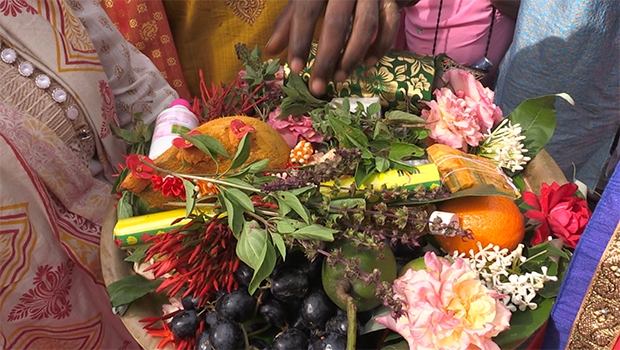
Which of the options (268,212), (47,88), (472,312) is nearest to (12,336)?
(47,88)

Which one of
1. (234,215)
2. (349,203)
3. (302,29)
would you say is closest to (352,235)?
(349,203)

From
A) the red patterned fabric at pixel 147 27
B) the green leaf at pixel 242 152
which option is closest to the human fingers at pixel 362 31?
the green leaf at pixel 242 152

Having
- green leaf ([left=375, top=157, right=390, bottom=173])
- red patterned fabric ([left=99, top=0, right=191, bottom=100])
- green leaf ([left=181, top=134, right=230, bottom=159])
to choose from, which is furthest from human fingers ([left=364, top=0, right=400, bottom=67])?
red patterned fabric ([left=99, top=0, right=191, bottom=100])

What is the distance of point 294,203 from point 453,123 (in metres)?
0.36

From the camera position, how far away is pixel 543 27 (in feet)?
3.06

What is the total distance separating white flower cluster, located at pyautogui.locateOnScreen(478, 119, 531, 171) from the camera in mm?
707

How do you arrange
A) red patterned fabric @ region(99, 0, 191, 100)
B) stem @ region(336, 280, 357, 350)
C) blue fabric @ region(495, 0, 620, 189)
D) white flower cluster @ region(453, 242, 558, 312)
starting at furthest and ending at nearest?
red patterned fabric @ region(99, 0, 191, 100) → blue fabric @ region(495, 0, 620, 189) → white flower cluster @ region(453, 242, 558, 312) → stem @ region(336, 280, 357, 350)

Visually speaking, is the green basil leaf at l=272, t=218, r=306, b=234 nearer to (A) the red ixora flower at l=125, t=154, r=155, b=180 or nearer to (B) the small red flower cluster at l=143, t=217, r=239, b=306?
(B) the small red flower cluster at l=143, t=217, r=239, b=306

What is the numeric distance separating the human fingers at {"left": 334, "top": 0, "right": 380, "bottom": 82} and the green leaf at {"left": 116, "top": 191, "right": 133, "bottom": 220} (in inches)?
16.8

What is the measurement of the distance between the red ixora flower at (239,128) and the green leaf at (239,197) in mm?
138

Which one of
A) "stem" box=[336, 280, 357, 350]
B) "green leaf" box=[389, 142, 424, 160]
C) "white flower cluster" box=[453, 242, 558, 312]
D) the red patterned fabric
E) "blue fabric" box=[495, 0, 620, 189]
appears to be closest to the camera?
"stem" box=[336, 280, 357, 350]

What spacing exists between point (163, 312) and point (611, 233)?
0.63m

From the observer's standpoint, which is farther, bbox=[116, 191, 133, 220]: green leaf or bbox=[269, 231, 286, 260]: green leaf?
bbox=[116, 191, 133, 220]: green leaf

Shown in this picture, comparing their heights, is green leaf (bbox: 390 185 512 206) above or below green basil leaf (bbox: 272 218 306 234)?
below
